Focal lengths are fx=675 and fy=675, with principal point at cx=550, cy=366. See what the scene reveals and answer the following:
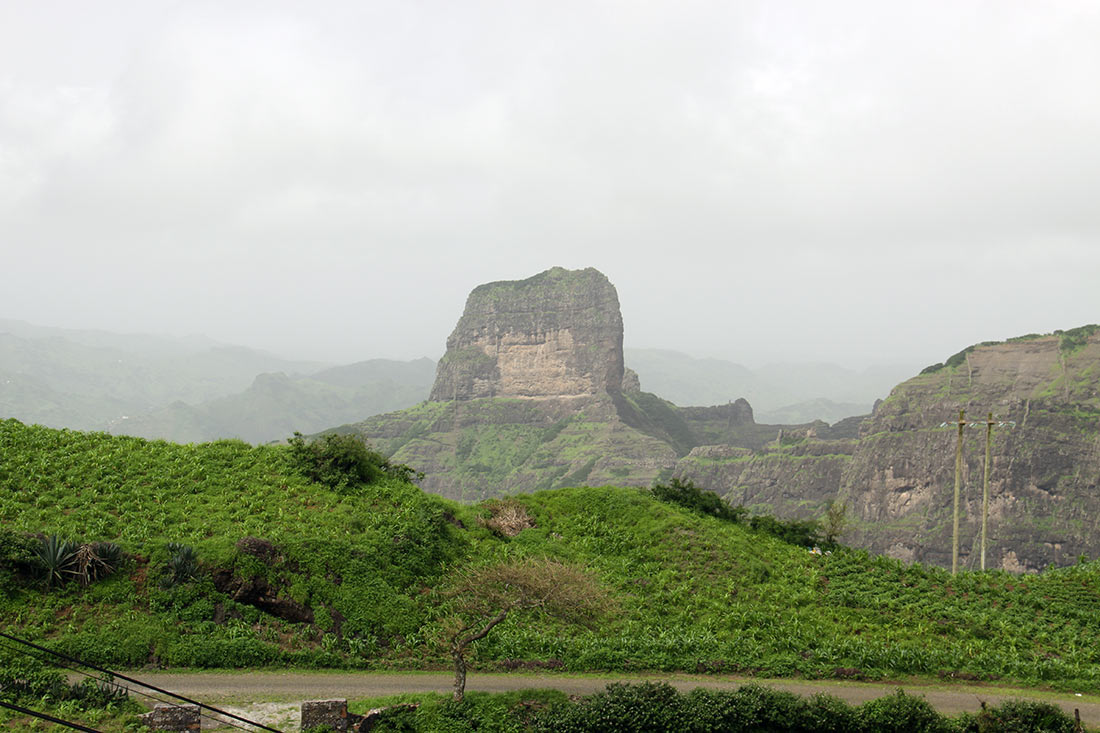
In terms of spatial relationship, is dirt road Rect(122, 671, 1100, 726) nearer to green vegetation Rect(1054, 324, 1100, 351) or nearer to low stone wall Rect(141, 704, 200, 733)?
low stone wall Rect(141, 704, 200, 733)

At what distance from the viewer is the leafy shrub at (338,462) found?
117ft

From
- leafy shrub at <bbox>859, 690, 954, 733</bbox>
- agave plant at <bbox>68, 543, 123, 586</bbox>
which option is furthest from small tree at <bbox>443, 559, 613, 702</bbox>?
agave plant at <bbox>68, 543, 123, 586</bbox>

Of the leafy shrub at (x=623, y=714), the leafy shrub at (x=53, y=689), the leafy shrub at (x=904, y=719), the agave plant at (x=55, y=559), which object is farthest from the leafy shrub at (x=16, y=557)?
the leafy shrub at (x=904, y=719)

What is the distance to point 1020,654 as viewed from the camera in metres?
26.9

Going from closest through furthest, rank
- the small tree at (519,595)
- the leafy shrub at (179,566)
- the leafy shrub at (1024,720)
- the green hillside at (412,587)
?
the leafy shrub at (1024,720), the small tree at (519,595), the green hillside at (412,587), the leafy shrub at (179,566)

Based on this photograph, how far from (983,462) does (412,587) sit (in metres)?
149

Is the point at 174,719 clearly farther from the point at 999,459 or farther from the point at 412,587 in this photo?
the point at 999,459

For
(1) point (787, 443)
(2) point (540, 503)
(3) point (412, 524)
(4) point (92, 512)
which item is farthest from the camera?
(1) point (787, 443)

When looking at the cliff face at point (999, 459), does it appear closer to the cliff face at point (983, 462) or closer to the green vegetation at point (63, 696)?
the cliff face at point (983, 462)

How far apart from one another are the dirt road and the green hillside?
0.76 m

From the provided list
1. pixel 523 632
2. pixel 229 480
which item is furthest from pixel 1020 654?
pixel 229 480

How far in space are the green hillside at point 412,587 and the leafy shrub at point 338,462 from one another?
724 mm

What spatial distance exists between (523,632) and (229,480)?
18.1 m

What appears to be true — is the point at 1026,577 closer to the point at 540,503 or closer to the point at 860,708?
the point at 860,708
